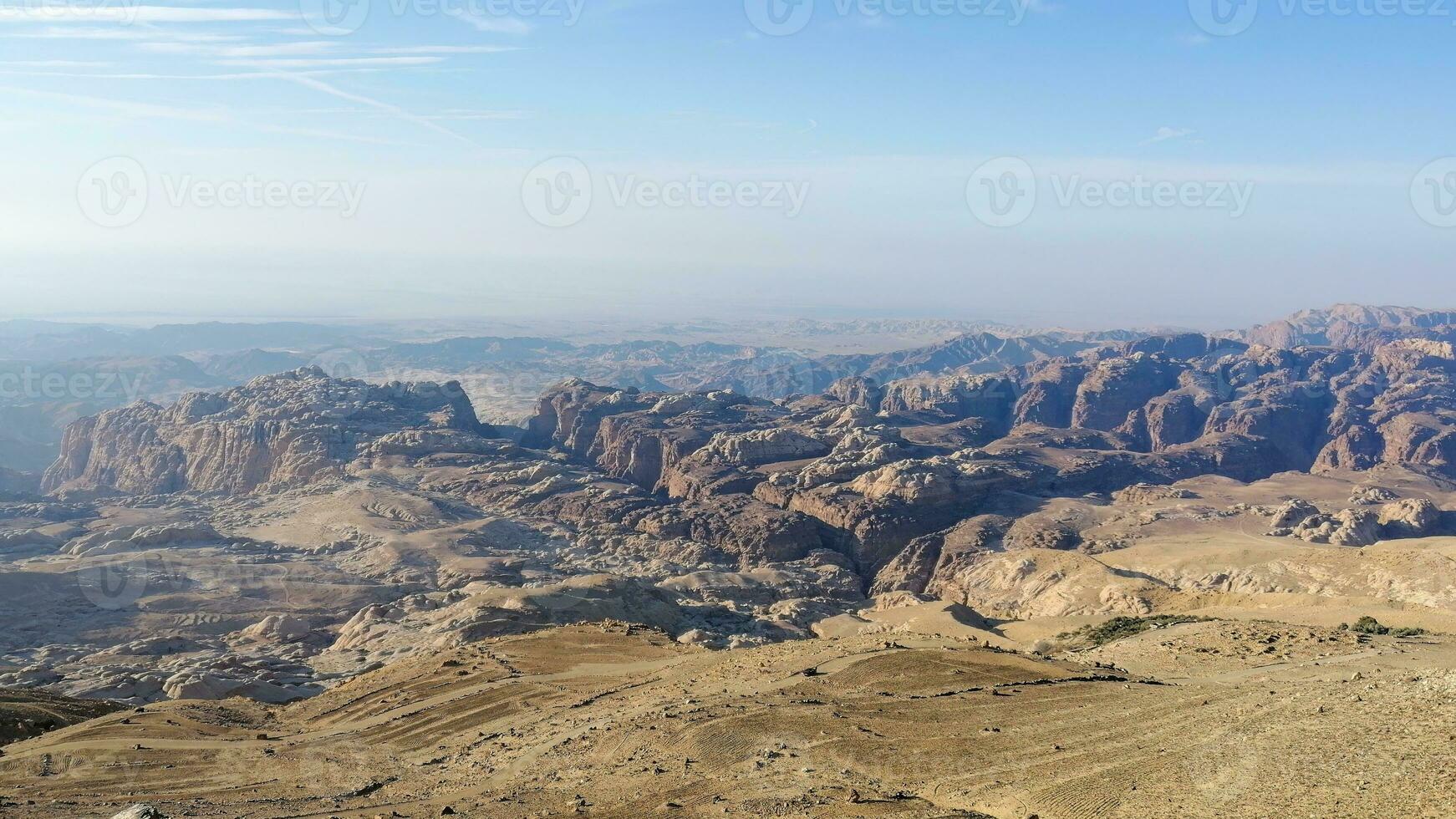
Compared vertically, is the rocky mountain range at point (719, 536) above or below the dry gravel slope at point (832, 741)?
below

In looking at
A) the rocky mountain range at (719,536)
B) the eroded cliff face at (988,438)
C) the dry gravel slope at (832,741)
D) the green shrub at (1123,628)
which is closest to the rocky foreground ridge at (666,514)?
the rocky mountain range at (719,536)

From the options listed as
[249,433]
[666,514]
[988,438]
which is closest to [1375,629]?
[666,514]

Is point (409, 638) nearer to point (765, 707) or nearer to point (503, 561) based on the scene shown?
point (503, 561)

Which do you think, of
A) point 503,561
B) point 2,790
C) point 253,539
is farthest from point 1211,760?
point 253,539

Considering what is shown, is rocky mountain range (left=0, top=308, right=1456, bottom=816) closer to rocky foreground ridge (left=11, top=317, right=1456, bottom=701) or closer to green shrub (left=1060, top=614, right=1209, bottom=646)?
rocky foreground ridge (left=11, top=317, right=1456, bottom=701)

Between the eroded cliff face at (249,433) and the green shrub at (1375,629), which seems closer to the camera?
the green shrub at (1375,629)

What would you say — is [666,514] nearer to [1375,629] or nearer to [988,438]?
[988,438]

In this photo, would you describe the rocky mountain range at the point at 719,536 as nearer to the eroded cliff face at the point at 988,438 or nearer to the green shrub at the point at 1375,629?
the green shrub at the point at 1375,629

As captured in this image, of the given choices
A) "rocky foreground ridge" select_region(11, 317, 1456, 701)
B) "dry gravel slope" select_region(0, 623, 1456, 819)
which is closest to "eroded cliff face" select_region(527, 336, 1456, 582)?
"rocky foreground ridge" select_region(11, 317, 1456, 701)

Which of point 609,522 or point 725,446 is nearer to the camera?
point 609,522
